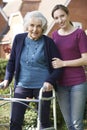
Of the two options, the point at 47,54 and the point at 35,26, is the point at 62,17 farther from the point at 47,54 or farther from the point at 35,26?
the point at 47,54

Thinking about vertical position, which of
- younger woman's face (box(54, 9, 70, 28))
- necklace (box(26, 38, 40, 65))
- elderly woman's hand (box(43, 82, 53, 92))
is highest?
younger woman's face (box(54, 9, 70, 28))

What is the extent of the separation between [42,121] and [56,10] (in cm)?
128

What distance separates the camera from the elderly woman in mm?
5004

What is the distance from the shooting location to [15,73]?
5199 millimetres

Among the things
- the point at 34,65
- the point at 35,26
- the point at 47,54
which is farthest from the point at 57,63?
the point at 35,26

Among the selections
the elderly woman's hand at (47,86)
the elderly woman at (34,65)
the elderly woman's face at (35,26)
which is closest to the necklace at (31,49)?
the elderly woman at (34,65)

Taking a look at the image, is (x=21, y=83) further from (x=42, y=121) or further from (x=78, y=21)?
(x=78, y=21)

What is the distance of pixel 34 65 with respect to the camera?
198 inches

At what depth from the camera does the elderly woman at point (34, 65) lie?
197 inches

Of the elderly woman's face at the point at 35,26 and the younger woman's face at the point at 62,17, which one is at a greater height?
the younger woman's face at the point at 62,17

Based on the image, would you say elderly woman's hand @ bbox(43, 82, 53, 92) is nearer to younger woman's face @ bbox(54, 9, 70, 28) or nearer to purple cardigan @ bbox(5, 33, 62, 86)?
purple cardigan @ bbox(5, 33, 62, 86)

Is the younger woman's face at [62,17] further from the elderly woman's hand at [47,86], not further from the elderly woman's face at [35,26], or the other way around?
the elderly woman's hand at [47,86]

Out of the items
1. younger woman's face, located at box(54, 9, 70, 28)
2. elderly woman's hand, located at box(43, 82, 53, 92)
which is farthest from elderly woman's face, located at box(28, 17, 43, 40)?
elderly woman's hand, located at box(43, 82, 53, 92)

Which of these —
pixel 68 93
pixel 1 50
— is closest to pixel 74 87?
pixel 68 93
